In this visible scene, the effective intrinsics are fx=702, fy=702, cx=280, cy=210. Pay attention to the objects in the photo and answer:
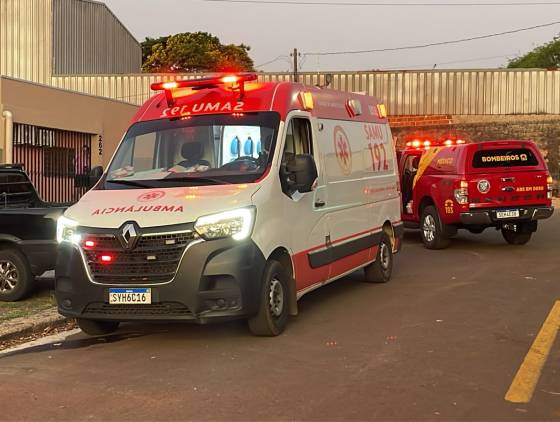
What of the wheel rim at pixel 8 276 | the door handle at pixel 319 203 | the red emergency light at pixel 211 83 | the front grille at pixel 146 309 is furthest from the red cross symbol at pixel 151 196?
the wheel rim at pixel 8 276

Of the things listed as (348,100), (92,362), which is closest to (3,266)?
(92,362)

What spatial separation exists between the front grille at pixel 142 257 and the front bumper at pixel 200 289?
7 cm

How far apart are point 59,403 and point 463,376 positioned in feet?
9.61

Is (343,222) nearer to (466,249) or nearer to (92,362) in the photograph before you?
(92,362)

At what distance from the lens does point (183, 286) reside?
593cm

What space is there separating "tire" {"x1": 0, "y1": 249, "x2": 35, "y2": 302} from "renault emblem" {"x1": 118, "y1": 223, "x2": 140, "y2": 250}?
2808mm

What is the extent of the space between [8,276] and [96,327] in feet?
6.98

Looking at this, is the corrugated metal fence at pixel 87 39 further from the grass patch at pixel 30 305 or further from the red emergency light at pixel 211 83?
the red emergency light at pixel 211 83

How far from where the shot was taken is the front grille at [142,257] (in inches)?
234

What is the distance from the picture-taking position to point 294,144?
285 inches

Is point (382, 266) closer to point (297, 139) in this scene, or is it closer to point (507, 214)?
point (297, 139)

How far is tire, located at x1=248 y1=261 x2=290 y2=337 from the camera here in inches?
248

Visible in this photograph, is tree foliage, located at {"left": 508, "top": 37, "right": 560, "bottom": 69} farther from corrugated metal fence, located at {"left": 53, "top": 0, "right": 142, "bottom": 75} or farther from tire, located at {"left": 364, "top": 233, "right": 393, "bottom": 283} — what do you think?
tire, located at {"left": 364, "top": 233, "right": 393, "bottom": 283}

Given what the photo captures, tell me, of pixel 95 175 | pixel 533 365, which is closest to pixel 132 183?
pixel 95 175
